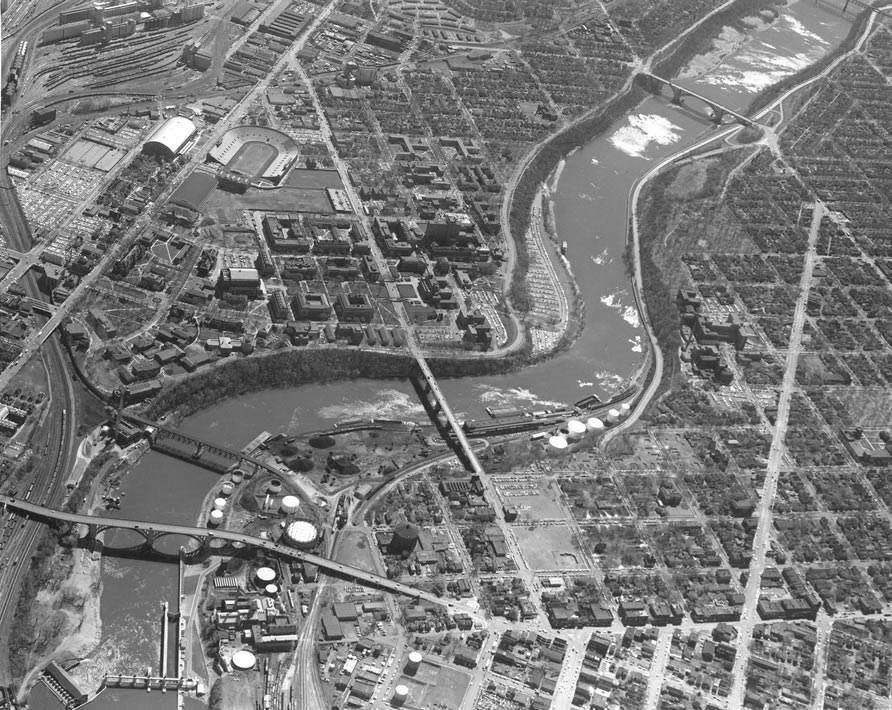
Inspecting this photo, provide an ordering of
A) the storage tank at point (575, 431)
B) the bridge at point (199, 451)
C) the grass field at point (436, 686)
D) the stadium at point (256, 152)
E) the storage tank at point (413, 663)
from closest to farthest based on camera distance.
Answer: the grass field at point (436, 686), the storage tank at point (413, 663), the bridge at point (199, 451), the storage tank at point (575, 431), the stadium at point (256, 152)

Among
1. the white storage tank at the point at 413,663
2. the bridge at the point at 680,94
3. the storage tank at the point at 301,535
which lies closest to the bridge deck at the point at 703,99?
the bridge at the point at 680,94

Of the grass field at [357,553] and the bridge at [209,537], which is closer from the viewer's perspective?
the bridge at [209,537]

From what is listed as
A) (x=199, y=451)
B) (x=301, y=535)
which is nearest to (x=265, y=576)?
(x=301, y=535)

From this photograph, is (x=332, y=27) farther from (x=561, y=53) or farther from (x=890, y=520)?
(x=890, y=520)

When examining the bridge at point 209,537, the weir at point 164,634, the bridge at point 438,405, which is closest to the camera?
the weir at point 164,634

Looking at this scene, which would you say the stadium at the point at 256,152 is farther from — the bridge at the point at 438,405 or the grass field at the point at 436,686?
the grass field at the point at 436,686

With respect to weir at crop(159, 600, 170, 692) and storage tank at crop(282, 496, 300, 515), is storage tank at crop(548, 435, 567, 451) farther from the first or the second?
weir at crop(159, 600, 170, 692)

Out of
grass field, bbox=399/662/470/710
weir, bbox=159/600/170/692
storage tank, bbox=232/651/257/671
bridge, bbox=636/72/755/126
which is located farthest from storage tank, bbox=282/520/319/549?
bridge, bbox=636/72/755/126
